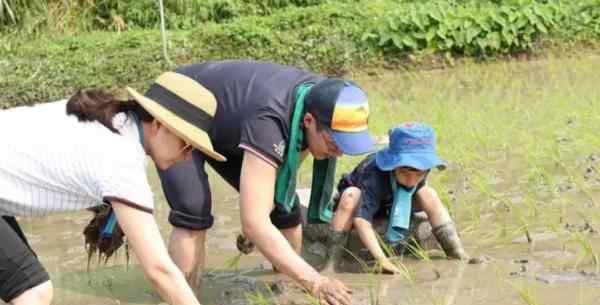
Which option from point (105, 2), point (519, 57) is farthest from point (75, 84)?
point (519, 57)

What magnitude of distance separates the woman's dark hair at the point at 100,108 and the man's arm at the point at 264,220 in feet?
1.86

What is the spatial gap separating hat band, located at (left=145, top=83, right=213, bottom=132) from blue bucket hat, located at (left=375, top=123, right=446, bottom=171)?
4.37ft

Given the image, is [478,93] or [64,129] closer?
[64,129]

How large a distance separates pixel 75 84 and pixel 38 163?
6247 millimetres

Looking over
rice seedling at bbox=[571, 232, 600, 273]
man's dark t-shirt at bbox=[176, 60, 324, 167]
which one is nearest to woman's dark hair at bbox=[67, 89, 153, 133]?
man's dark t-shirt at bbox=[176, 60, 324, 167]

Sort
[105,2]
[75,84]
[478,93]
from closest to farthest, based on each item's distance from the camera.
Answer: [478,93] < [75,84] < [105,2]

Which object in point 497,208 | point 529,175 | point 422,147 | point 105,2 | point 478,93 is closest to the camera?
point 422,147

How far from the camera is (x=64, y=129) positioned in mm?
2730

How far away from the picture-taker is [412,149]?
3.89 metres

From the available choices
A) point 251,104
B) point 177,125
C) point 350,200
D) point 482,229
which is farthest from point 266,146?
point 482,229

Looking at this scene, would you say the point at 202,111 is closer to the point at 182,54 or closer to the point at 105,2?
the point at 182,54

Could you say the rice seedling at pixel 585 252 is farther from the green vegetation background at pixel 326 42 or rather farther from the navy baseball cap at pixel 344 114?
the green vegetation background at pixel 326 42

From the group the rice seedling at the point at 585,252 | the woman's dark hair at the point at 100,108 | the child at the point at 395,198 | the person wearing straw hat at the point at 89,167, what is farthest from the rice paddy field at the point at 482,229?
the woman's dark hair at the point at 100,108

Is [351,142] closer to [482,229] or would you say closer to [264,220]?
[264,220]
